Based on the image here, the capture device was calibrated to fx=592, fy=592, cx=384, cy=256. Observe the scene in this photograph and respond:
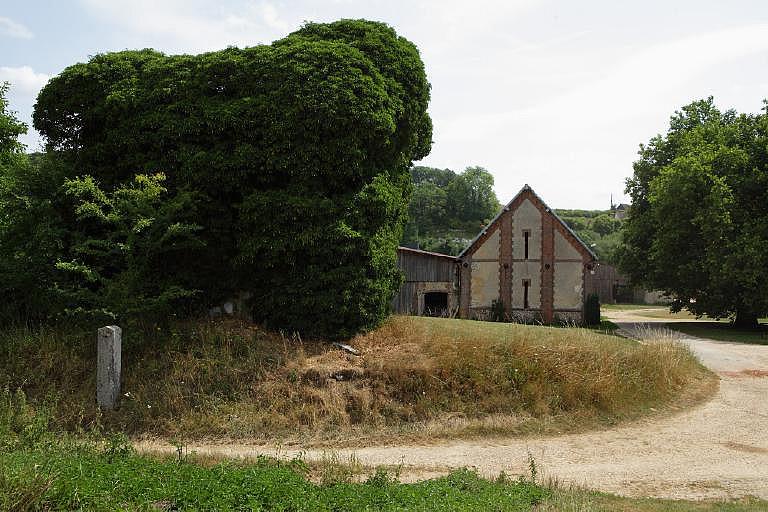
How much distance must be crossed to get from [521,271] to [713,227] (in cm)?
1128

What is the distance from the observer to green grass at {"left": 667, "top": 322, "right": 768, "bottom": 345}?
31531 mm

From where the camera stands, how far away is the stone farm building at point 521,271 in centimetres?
3734

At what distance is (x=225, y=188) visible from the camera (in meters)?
15.5

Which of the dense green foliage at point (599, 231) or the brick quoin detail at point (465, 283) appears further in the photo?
the dense green foliage at point (599, 231)

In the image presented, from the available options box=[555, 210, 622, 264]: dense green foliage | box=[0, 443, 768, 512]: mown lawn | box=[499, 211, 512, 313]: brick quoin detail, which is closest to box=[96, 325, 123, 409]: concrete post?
box=[0, 443, 768, 512]: mown lawn

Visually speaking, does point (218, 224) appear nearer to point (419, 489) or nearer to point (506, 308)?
point (419, 489)

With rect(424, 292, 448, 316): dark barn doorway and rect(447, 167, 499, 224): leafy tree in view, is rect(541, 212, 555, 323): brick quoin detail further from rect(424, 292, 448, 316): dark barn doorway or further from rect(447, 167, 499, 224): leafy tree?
rect(447, 167, 499, 224): leafy tree

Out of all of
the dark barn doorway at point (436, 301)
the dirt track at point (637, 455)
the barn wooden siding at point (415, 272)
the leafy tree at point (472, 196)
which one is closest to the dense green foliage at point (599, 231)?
the leafy tree at point (472, 196)

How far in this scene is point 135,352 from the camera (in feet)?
46.5

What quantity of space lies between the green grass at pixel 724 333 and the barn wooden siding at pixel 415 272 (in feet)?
47.7

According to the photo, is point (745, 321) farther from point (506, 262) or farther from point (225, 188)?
point (225, 188)

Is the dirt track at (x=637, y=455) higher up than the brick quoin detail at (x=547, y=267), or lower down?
lower down

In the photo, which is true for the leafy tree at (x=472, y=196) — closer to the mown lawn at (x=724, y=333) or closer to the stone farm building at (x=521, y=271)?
the mown lawn at (x=724, y=333)

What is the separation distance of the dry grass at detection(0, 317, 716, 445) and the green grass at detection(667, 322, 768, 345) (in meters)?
19.2
